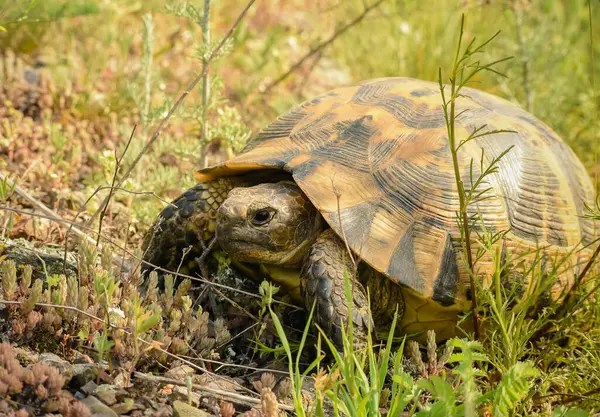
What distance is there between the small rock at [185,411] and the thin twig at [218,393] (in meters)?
0.09

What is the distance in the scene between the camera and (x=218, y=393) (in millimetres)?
2434

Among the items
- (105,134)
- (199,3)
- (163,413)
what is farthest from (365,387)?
(199,3)

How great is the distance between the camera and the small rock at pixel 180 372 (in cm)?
251

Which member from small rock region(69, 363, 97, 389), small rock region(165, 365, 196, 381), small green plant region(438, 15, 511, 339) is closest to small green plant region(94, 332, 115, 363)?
small rock region(69, 363, 97, 389)

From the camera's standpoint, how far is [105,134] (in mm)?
5016

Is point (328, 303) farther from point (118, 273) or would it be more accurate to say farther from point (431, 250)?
point (118, 273)

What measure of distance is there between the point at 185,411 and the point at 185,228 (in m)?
1.29

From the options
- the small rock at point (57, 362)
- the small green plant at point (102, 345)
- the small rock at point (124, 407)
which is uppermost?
the small green plant at point (102, 345)

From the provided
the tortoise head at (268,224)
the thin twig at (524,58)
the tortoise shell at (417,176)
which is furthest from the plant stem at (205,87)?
the thin twig at (524,58)

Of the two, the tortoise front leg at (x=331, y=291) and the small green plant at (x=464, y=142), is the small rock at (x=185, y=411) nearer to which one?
the tortoise front leg at (x=331, y=291)

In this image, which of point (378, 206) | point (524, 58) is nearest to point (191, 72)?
point (524, 58)

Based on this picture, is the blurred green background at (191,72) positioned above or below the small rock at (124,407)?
above

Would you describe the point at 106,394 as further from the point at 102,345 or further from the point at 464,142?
the point at 464,142

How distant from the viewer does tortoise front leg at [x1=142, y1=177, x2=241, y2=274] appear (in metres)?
3.43
